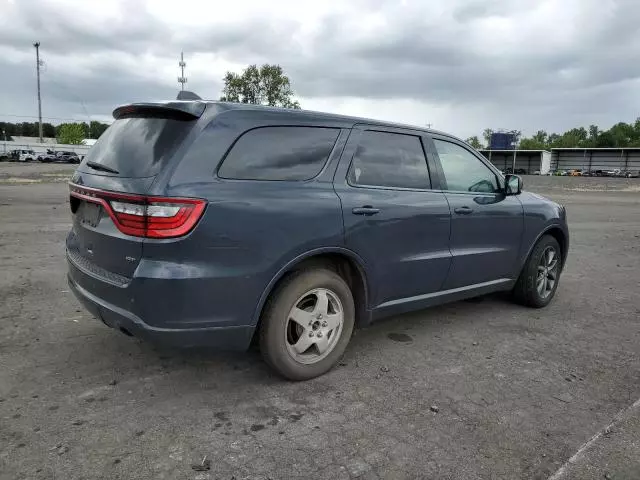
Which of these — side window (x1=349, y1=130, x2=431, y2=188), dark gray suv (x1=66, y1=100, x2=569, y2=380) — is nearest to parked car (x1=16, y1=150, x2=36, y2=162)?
dark gray suv (x1=66, y1=100, x2=569, y2=380)

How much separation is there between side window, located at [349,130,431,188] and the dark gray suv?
0.04ft

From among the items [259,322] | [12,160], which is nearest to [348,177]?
[259,322]

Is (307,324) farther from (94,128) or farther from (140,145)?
(94,128)

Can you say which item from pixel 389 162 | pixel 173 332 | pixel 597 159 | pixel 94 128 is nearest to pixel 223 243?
pixel 173 332

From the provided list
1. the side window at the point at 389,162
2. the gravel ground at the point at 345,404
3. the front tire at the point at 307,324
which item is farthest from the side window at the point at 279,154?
the gravel ground at the point at 345,404

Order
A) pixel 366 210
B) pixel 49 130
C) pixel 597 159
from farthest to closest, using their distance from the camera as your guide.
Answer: pixel 49 130, pixel 597 159, pixel 366 210

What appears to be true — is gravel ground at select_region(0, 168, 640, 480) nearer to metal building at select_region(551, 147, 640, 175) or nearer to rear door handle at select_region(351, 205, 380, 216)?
rear door handle at select_region(351, 205, 380, 216)

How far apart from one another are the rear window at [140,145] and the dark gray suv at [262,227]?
10 mm

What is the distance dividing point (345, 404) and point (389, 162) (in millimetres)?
1798

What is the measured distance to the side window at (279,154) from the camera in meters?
3.09

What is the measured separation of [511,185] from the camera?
491 centimetres

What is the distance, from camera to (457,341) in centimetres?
433

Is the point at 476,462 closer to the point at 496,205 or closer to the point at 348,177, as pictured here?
the point at 348,177

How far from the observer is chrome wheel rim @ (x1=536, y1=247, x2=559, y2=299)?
533 centimetres
